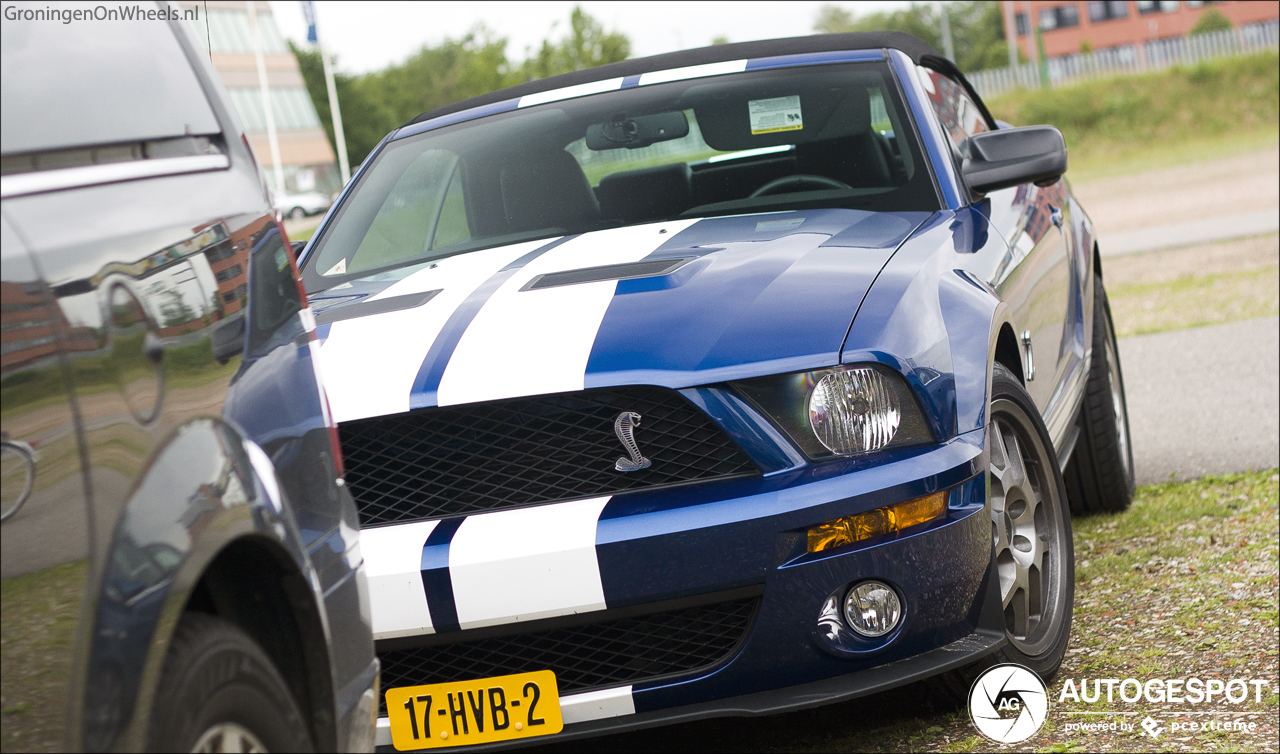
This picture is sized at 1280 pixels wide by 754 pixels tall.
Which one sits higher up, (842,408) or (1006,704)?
(842,408)

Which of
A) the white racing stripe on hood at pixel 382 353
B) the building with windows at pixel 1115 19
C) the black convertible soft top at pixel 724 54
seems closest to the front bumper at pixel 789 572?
the white racing stripe on hood at pixel 382 353

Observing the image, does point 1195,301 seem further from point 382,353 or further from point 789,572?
point 382,353

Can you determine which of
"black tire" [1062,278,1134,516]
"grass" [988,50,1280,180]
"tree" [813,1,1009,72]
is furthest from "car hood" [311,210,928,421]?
"tree" [813,1,1009,72]

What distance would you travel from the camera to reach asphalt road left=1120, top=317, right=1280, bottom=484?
5.82 metres

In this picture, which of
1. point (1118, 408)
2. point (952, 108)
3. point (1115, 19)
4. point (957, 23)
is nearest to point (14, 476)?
point (952, 108)

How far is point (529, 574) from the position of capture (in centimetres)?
265

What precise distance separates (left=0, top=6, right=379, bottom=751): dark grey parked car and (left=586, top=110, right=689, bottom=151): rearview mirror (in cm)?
214

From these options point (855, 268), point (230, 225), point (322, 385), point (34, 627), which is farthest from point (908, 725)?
point (34, 627)

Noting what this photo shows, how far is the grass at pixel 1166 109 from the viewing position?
3319 centimetres

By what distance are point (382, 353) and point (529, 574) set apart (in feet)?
2.11

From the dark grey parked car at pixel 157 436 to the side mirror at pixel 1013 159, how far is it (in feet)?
7.75

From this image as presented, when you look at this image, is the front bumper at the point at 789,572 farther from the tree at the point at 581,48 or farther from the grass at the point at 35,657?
the tree at the point at 581,48

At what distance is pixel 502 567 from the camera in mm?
2656

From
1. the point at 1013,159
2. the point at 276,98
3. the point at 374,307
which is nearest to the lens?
the point at 374,307
